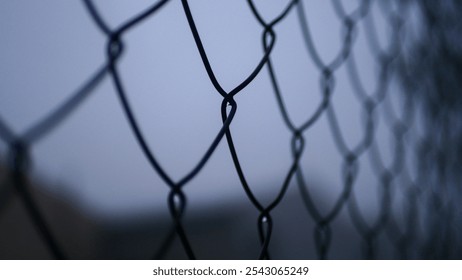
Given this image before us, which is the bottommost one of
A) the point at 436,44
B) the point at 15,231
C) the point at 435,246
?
the point at 15,231

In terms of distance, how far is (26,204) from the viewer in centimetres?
22

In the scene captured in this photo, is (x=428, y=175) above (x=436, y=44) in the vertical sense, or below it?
below

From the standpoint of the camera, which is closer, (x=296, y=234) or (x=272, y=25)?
(x=272, y=25)

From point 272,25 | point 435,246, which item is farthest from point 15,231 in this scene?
point 272,25

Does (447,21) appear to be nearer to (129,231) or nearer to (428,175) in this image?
(428,175)
